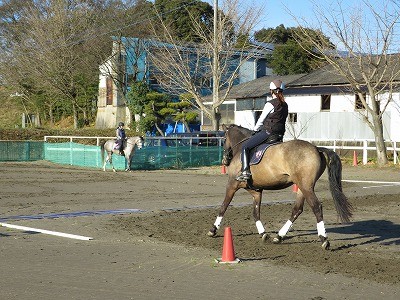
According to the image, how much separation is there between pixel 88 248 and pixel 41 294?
3.57 meters

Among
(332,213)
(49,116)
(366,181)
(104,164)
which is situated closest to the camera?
(332,213)

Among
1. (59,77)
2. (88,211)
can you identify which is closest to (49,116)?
(59,77)

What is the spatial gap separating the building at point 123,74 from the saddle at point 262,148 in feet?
134

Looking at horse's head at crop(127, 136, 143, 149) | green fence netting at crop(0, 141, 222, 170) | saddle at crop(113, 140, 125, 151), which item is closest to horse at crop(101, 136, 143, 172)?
horse's head at crop(127, 136, 143, 149)

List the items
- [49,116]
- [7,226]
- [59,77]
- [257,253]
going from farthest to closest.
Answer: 1. [49,116]
2. [59,77]
3. [7,226]
4. [257,253]

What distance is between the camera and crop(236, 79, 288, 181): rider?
13.0m

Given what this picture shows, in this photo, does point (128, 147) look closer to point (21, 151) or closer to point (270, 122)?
point (21, 151)

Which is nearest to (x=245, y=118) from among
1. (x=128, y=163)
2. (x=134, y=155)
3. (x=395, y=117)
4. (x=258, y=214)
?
(x=395, y=117)

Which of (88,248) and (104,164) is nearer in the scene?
(88,248)

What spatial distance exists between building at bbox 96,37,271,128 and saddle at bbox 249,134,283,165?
40.7 metres

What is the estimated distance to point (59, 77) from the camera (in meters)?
59.9

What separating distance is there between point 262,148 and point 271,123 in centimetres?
50

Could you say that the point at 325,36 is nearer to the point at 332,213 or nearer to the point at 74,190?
the point at 74,190

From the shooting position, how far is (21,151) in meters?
44.6
